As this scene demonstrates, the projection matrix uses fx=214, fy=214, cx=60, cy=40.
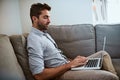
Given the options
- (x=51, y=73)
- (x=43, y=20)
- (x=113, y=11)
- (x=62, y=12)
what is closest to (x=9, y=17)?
(x=43, y=20)

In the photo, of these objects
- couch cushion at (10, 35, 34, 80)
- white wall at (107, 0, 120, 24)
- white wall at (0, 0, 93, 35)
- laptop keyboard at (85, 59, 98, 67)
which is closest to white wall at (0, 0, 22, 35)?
white wall at (0, 0, 93, 35)

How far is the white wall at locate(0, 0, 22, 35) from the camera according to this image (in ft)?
7.82

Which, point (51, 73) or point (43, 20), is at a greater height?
point (43, 20)

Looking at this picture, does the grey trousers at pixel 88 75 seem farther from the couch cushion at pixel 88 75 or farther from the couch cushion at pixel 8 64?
the couch cushion at pixel 8 64

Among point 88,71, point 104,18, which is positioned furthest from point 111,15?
point 88,71

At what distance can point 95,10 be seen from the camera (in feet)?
9.71

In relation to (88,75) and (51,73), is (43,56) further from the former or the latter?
(88,75)

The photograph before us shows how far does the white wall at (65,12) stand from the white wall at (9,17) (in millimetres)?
109

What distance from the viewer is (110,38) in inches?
106

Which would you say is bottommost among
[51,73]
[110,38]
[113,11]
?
[51,73]

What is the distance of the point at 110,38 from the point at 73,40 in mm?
472

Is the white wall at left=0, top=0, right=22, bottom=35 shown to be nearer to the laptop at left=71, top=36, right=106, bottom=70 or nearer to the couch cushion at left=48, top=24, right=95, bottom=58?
the couch cushion at left=48, top=24, right=95, bottom=58

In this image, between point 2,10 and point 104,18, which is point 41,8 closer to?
point 2,10

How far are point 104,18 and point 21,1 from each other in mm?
1167
